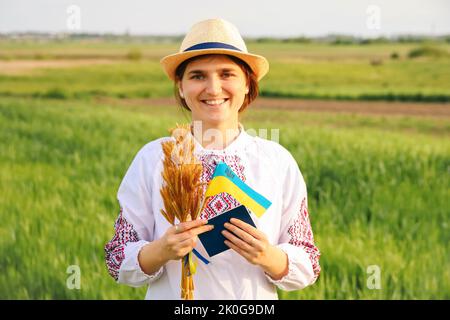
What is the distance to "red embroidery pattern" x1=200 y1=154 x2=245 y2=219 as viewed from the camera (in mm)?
2203

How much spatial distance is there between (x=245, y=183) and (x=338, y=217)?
10.9 feet

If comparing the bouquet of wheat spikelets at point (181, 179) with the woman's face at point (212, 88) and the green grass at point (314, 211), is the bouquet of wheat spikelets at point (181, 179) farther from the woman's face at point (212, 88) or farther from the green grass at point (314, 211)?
the green grass at point (314, 211)

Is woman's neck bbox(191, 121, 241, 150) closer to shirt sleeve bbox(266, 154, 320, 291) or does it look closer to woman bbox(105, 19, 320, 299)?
woman bbox(105, 19, 320, 299)

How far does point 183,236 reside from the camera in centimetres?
196

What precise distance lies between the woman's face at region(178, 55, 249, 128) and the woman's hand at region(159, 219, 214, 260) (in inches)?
14.4

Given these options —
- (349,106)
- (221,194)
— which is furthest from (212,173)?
(349,106)

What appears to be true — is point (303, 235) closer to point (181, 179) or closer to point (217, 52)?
point (181, 179)

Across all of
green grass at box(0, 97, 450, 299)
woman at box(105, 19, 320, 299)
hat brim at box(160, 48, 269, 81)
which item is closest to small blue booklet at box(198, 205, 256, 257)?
woman at box(105, 19, 320, 299)

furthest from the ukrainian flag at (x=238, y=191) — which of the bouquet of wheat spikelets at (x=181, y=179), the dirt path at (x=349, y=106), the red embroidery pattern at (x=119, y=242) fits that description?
the dirt path at (x=349, y=106)

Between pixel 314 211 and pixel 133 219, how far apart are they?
3391mm

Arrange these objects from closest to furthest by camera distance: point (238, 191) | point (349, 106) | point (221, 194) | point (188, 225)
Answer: point (188, 225), point (238, 191), point (221, 194), point (349, 106)

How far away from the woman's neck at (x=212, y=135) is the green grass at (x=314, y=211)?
1.41 meters
